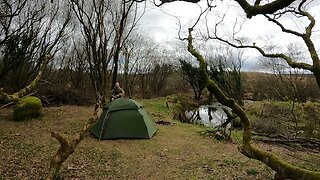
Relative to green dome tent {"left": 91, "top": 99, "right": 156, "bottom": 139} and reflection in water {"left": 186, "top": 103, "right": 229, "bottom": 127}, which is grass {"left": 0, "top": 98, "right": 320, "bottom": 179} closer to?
green dome tent {"left": 91, "top": 99, "right": 156, "bottom": 139}

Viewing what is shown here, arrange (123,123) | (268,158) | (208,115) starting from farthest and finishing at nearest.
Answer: (208,115)
(123,123)
(268,158)

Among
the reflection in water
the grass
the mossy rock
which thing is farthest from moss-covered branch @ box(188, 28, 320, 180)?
the reflection in water

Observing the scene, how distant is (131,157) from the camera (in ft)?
28.0

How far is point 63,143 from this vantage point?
5.39m

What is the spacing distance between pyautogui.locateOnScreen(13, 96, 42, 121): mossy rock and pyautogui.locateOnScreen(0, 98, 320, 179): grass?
1.67 feet

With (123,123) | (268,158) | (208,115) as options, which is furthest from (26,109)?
(208,115)

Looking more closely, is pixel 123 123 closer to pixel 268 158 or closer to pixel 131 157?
pixel 131 157

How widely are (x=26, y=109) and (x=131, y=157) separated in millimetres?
6235

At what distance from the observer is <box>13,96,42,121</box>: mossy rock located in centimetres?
1221

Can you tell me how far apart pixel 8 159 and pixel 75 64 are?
16.4m

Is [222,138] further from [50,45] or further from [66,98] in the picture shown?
[50,45]

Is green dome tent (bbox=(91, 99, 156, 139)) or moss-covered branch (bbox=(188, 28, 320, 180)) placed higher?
moss-covered branch (bbox=(188, 28, 320, 180))

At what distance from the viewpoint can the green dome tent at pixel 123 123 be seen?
34.2 ft

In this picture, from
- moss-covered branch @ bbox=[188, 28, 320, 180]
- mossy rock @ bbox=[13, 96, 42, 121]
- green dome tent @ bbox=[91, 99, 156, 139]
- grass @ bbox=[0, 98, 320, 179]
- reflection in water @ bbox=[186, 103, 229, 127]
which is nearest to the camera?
moss-covered branch @ bbox=[188, 28, 320, 180]
